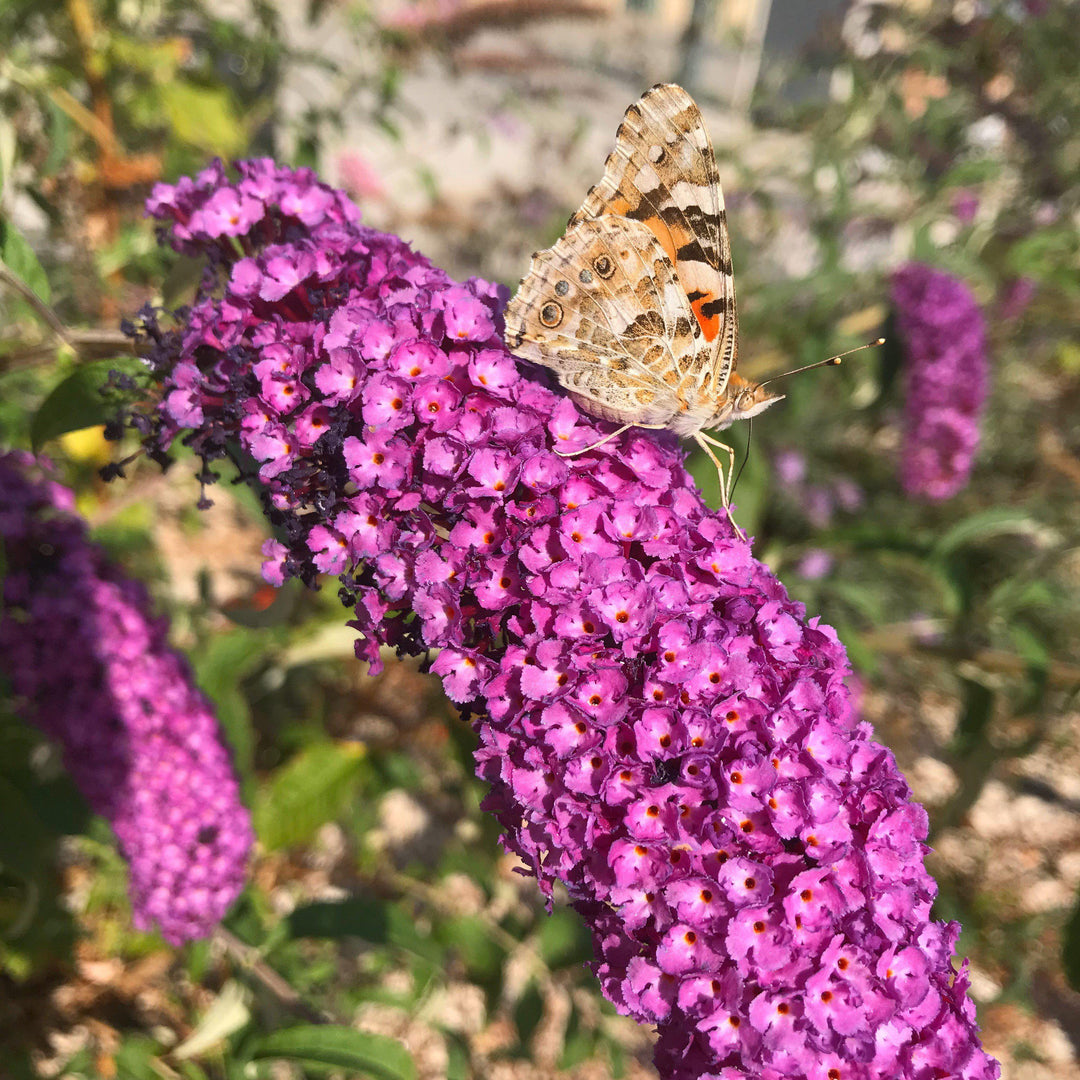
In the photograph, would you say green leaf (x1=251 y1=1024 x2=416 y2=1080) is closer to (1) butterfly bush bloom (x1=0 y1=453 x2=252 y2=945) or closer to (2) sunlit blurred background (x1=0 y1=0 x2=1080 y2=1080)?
(2) sunlit blurred background (x1=0 y1=0 x2=1080 y2=1080)

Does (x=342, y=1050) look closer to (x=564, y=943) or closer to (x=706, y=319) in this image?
(x=564, y=943)

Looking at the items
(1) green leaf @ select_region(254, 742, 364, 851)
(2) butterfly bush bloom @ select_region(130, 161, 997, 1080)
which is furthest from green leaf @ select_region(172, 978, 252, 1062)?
(2) butterfly bush bloom @ select_region(130, 161, 997, 1080)


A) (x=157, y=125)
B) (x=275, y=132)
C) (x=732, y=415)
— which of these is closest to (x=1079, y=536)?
(x=732, y=415)

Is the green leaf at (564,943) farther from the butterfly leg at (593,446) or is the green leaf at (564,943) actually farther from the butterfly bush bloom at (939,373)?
the butterfly bush bloom at (939,373)

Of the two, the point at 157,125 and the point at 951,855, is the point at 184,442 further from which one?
the point at 951,855

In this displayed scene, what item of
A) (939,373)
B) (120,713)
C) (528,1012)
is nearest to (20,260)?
(120,713)

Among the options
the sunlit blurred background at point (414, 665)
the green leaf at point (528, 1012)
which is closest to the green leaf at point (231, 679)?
the sunlit blurred background at point (414, 665)
